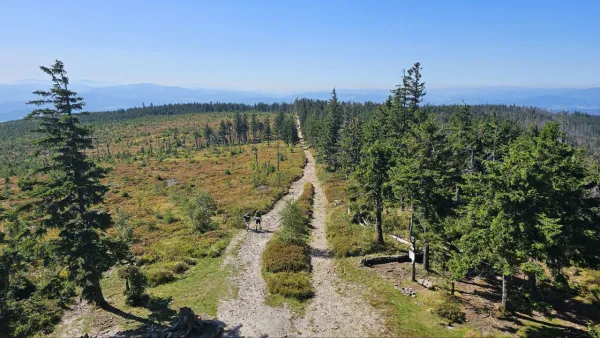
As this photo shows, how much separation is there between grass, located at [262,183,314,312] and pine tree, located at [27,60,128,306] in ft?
31.1

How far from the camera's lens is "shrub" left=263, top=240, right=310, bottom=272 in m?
24.5

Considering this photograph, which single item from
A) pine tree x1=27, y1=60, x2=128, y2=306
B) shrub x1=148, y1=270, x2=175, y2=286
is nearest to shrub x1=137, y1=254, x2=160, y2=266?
shrub x1=148, y1=270, x2=175, y2=286

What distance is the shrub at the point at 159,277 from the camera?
22516 millimetres

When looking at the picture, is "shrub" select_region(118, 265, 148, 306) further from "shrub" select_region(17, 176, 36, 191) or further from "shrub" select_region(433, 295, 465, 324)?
"shrub" select_region(433, 295, 465, 324)

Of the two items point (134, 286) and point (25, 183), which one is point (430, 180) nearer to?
point (134, 286)

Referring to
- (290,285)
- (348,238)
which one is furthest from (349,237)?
(290,285)

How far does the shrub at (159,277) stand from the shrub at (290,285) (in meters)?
6.91

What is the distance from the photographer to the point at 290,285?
21.6 m

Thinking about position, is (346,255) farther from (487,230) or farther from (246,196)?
(246,196)

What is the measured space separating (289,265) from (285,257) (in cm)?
109

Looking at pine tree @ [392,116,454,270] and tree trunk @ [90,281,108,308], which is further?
pine tree @ [392,116,454,270]

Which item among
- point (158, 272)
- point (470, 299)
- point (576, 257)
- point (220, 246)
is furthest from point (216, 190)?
Answer: point (576, 257)

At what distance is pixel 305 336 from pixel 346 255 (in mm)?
A: 11577

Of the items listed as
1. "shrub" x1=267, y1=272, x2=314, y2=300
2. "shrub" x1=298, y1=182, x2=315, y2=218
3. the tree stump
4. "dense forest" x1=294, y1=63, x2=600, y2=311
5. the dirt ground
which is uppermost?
"dense forest" x1=294, y1=63, x2=600, y2=311
